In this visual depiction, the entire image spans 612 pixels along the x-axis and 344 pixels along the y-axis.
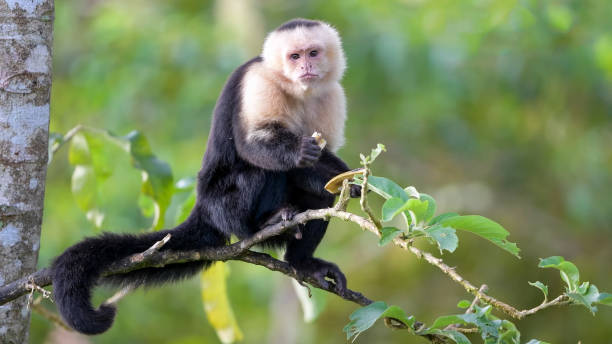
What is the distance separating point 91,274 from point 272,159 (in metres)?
0.75

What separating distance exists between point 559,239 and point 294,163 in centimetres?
538

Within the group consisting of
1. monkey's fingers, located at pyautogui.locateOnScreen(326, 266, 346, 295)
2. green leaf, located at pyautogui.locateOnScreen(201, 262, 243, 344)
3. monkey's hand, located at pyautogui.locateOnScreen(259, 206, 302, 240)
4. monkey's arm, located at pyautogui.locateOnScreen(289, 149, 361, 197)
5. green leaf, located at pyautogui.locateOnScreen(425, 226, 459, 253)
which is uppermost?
green leaf, located at pyautogui.locateOnScreen(425, 226, 459, 253)

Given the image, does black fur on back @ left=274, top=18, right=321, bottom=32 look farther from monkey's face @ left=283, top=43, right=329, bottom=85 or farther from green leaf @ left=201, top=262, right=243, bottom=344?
green leaf @ left=201, top=262, right=243, bottom=344

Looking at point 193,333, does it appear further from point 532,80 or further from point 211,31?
point 532,80

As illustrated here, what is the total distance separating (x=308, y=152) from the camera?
2.37 m

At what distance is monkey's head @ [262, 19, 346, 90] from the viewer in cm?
282

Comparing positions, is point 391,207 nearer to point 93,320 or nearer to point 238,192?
point 93,320

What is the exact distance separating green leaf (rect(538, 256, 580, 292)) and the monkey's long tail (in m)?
1.30

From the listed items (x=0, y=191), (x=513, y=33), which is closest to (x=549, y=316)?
(x=513, y=33)

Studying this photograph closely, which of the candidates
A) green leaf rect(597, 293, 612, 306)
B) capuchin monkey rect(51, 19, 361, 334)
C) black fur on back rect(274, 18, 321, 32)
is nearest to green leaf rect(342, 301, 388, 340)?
green leaf rect(597, 293, 612, 306)

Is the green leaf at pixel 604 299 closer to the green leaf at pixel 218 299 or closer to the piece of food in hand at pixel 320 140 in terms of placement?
the piece of food in hand at pixel 320 140

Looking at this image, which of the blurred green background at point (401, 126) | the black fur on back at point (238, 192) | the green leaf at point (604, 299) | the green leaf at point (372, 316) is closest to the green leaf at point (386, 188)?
the green leaf at point (372, 316)

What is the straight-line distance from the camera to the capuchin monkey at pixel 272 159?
2.52m

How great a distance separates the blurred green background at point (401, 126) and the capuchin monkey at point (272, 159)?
2.11 m
